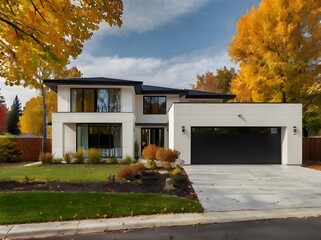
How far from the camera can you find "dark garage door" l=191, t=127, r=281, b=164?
1772cm

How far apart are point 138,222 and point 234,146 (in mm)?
12481

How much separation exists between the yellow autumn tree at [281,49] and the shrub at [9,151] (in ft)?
58.8

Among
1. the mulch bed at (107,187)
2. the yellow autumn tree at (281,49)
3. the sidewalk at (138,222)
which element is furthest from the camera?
the yellow autumn tree at (281,49)

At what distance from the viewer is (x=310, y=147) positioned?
69.9 ft

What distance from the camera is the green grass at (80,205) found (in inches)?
Answer: 272

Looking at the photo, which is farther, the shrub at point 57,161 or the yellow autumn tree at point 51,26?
the shrub at point 57,161

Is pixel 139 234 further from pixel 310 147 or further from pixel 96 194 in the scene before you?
pixel 310 147

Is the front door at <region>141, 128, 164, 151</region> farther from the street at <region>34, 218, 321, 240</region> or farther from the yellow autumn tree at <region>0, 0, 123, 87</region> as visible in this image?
the street at <region>34, 218, 321, 240</region>

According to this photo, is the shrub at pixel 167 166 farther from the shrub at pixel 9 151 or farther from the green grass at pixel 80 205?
the shrub at pixel 9 151

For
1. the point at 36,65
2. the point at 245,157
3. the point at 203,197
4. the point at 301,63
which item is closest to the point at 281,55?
the point at 301,63

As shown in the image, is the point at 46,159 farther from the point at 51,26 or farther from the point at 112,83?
the point at 51,26

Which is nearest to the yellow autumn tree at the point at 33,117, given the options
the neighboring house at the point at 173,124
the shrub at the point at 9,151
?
the shrub at the point at 9,151

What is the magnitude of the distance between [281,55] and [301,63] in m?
1.41

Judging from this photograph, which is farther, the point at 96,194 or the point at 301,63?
the point at 301,63
